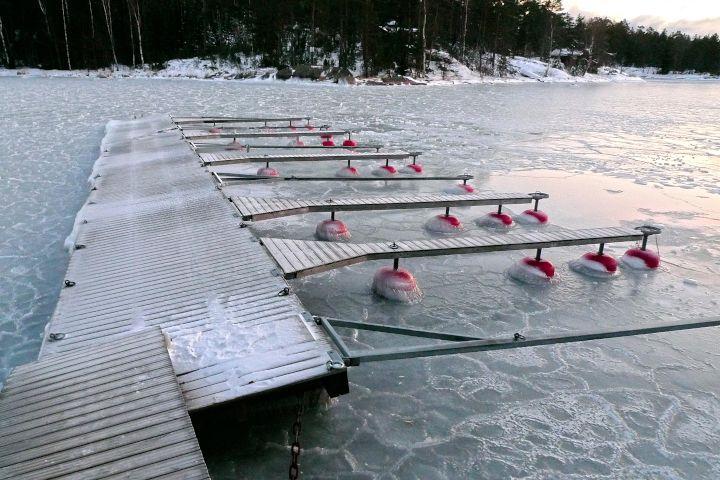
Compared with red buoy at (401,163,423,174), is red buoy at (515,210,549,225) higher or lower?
lower

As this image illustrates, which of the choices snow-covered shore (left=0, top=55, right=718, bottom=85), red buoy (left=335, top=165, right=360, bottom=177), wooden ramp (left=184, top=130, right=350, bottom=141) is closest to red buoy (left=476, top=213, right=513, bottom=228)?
red buoy (left=335, top=165, right=360, bottom=177)

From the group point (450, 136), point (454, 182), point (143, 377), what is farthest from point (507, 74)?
point (143, 377)

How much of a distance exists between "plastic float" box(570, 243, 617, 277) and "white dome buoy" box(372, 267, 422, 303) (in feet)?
7.44

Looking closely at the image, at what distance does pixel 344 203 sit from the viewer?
7.16m

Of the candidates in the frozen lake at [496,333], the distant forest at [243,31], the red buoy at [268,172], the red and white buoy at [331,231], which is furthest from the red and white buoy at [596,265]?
the distant forest at [243,31]

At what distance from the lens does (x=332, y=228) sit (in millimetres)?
7039

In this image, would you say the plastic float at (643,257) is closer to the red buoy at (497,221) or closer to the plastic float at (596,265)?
the plastic float at (596,265)

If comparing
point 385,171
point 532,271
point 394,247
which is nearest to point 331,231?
point 394,247

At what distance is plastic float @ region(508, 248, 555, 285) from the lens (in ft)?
19.8

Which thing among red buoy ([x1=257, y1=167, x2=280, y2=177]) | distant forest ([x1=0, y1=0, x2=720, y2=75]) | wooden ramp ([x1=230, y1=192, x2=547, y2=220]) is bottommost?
red buoy ([x1=257, y1=167, x2=280, y2=177])

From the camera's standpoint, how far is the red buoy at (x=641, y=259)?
254 inches

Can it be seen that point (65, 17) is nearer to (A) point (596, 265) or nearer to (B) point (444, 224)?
(B) point (444, 224)

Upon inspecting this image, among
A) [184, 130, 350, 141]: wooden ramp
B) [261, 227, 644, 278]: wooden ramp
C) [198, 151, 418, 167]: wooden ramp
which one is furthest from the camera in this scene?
[184, 130, 350, 141]: wooden ramp

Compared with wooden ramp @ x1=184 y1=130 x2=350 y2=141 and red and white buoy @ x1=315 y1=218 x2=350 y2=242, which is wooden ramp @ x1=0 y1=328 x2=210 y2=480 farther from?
wooden ramp @ x1=184 y1=130 x2=350 y2=141
